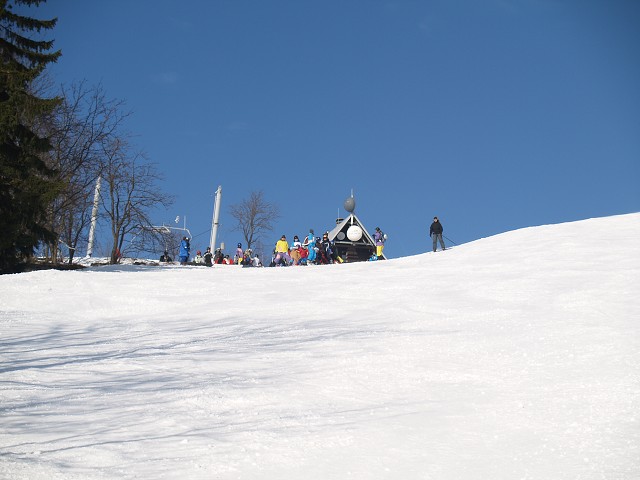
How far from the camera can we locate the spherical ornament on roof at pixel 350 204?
58.9m

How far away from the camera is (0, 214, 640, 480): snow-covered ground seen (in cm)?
555

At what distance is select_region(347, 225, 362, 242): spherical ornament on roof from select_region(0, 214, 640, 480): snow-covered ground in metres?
37.3

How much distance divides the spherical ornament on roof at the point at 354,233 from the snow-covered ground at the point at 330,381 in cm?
3726

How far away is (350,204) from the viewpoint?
193ft

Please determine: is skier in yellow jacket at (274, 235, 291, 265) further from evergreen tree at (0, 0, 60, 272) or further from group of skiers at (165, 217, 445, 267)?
evergreen tree at (0, 0, 60, 272)

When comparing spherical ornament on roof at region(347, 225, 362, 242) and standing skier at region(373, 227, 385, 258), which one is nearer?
standing skier at region(373, 227, 385, 258)

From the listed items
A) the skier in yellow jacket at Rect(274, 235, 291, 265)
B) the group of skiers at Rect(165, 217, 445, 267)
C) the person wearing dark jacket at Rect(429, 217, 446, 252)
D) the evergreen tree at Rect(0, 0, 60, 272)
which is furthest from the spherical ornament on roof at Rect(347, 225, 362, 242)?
the evergreen tree at Rect(0, 0, 60, 272)

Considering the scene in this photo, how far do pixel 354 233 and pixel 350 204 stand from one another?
608 cm

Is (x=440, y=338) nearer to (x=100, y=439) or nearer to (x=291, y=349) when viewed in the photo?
(x=291, y=349)

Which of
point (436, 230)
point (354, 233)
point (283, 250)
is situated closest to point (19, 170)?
point (283, 250)

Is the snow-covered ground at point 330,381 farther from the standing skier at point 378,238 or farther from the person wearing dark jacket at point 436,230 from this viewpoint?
the standing skier at point 378,238

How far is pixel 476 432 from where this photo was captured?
6.28 metres

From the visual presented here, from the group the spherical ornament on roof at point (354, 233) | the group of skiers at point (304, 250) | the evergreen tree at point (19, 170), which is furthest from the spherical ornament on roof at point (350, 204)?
the evergreen tree at point (19, 170)

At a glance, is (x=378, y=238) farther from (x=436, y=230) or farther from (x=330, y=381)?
Answer: (x=330, y=381)
